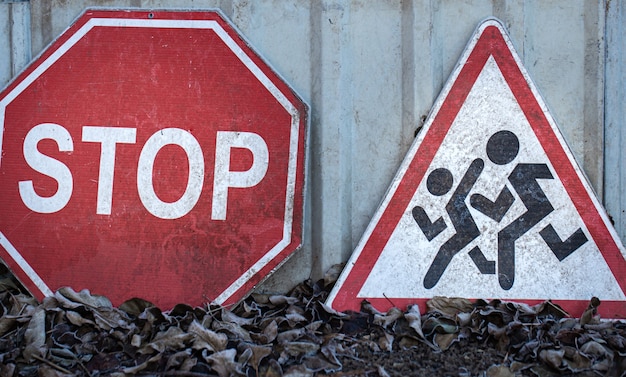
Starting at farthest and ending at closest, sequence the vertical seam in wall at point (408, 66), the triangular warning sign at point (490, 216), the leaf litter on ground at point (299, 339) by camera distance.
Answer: the vertical seam in wall at point (408, 66) → the triangular warning sign at point (490, 216) → the leaf litter on ground at point (299, 339)

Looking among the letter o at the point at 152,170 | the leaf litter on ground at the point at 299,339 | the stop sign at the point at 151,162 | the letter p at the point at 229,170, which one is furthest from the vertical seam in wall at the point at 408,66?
the letter o at the point at 152,170

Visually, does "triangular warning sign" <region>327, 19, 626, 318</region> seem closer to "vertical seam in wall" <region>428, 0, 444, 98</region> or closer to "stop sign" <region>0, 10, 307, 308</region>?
"vertical seam in wall" <region>428, 0, 444, 98</region>

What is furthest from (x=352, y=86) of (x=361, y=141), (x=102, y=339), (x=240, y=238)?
(x=102, y=339)

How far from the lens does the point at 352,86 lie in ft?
8.88

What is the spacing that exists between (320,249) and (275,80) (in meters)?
0.68

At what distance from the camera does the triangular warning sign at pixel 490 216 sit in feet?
8.27

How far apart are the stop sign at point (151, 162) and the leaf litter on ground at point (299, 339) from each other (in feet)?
0.46

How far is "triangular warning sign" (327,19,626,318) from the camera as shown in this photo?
2520 millimetres

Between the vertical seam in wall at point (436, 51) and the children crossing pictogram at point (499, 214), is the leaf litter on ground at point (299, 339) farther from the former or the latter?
the vertical seam in wall at point (436, 51)

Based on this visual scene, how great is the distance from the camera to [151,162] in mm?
2615

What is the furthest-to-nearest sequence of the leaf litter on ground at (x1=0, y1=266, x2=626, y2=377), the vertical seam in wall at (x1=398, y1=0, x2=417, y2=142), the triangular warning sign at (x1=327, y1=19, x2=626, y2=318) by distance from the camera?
the vertical seam in wall at (x1=398, y1=0, x2=417, y2=142)
the triangular warning sign at (x1=327, y1=19, x2=626, y2=318)
the leaf litter on ground at (x1=0, y1=266, x2=626, y2=377)

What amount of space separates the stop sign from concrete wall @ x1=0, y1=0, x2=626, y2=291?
157 mm

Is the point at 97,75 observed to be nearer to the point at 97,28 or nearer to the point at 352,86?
the point at 97,28

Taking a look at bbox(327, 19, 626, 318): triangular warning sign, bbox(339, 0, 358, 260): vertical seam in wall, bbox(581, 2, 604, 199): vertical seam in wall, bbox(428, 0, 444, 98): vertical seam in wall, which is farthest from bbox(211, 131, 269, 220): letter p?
bbox(581, 2, 604, 199): vertical seam in wall
